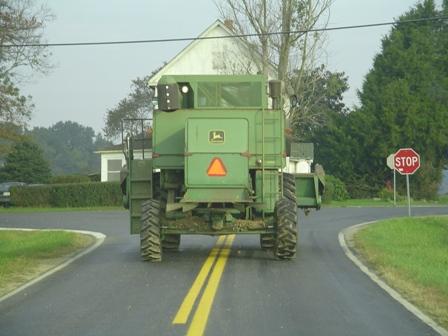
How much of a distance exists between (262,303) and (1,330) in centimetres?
344

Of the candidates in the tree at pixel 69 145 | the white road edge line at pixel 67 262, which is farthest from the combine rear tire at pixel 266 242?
the tree at pixel 69 145

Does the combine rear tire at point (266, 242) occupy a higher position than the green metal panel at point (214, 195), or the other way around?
the green metal panel at point (214, 195)

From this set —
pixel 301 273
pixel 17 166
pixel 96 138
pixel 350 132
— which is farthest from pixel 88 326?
pixel 96 138

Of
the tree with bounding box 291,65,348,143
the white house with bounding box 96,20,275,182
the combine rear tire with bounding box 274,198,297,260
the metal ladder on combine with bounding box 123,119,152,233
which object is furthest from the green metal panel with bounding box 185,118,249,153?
the white house with bounding box 96,20,275,182

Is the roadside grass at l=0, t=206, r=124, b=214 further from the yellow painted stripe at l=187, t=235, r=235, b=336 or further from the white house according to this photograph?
the yellow painted stripe at l=187, t=235, r=235, b=336

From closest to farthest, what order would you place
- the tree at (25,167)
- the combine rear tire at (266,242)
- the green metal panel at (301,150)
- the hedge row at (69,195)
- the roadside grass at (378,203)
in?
1. the combine rear tire at (266,242)
2. the green metal panel at (301,150)
3. the roadside grass at (378,203)
4. the hedge row at (69,195)
5. the tree at (25,167)

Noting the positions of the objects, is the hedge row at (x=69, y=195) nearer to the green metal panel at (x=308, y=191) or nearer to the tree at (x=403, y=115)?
the tree at (x=403, y=115)

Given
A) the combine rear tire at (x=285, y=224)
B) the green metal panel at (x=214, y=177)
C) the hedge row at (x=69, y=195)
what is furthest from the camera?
the hedge row at (x=69, y=195)

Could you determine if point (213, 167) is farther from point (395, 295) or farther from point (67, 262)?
point (395, 295)

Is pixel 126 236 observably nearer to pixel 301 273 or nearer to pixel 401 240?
pixel 401 240

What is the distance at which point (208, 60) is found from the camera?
49500 mm

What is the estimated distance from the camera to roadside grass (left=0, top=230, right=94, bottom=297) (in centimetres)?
1384

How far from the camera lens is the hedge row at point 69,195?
42.9 m

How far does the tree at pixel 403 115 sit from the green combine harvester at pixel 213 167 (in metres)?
38.3
